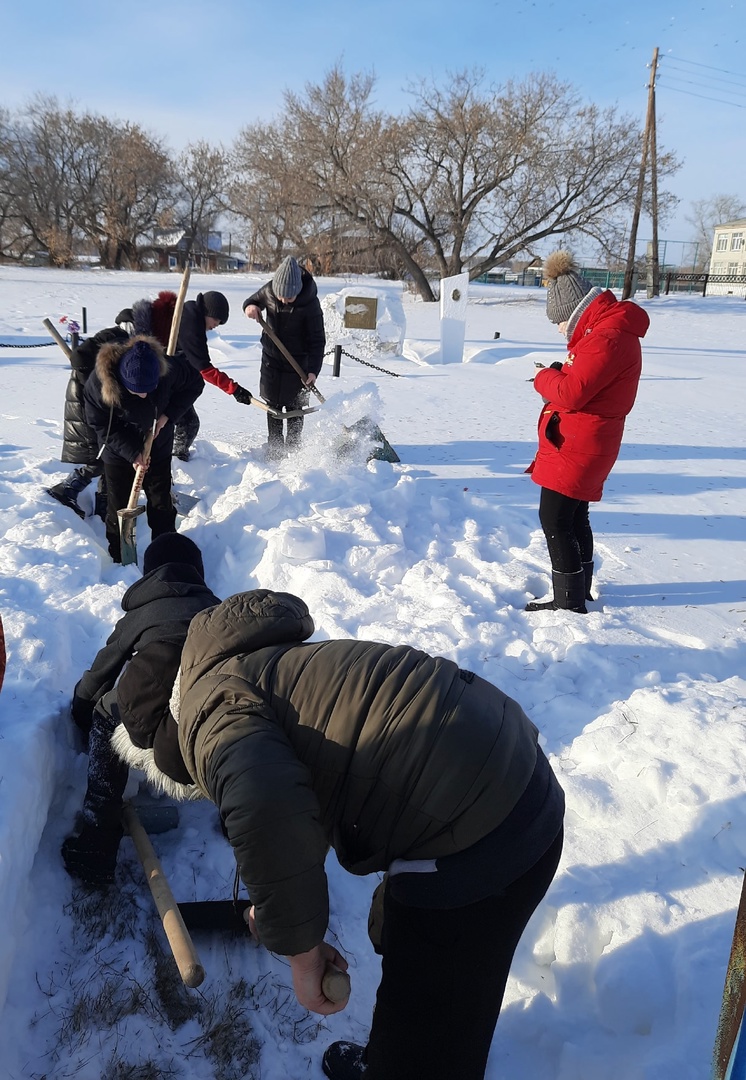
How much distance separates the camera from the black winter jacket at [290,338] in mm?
6203

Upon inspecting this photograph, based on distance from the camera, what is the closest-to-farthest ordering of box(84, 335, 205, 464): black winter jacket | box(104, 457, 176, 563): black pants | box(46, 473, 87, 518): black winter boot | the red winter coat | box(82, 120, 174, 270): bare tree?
the red winter coat < box(84, 335, 205, 464): black winter jacket < box(104, 457, 176, 563): black pants < box(46, 473, 87, 518): black winter boot < box(82, 120, 174, 270): bare tree

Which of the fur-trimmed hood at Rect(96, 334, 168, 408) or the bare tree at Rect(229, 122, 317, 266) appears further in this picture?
the bare tree at Rect(229, 122, 317, 266)

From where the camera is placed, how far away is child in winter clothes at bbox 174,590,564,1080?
1381mm

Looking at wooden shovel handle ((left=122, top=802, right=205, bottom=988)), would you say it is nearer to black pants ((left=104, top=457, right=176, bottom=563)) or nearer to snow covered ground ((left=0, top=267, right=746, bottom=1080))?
snow covered ground ((left=0, top=267, right=746, bottom=1080))

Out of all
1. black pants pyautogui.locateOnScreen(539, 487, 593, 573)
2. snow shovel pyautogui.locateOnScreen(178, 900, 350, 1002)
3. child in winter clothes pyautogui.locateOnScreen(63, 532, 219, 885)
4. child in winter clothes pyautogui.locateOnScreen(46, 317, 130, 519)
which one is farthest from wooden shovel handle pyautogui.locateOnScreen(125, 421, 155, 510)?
snow shovel pyautogui.locateOnScreen(178, 900, 350, 1002)

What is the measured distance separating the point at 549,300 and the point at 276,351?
3123 millimetres

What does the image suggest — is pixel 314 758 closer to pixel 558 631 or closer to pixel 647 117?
pixel 558 631

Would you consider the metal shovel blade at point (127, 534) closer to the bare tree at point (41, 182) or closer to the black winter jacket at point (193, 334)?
the black winter jacket at point (193, 334)

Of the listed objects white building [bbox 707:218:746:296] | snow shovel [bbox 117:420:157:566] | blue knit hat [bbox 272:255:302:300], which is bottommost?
snow shovel [bbox 117:420:157:566]

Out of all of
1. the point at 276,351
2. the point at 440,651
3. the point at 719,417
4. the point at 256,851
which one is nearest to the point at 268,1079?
the point at 256,851

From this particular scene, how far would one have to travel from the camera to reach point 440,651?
350 centimetres

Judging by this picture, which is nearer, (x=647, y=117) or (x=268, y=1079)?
(x=268, y=1079)

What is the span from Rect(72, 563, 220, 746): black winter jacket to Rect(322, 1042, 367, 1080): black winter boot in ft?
3.48

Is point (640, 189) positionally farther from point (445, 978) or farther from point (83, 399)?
point (445, 978)
